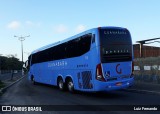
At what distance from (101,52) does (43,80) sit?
11.0m

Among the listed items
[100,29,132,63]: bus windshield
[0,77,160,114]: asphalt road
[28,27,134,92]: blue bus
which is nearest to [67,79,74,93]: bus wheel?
[28,27,134,92]: blue bus

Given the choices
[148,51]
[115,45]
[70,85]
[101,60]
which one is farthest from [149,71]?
[101,60]

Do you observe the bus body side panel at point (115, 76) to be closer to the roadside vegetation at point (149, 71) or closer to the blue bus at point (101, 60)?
the blue bus at point (101, 60)

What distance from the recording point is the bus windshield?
47.3ft

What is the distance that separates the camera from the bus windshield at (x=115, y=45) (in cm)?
1442

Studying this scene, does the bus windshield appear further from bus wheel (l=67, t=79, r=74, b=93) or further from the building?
the building

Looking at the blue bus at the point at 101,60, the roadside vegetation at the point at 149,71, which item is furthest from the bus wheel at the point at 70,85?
the roadside vegetation at the point at 149,71

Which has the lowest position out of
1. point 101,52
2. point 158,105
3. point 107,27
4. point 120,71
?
point 158,105

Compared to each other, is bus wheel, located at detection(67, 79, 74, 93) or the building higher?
the building

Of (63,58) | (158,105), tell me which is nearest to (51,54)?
(63,58)

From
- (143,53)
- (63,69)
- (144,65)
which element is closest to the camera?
(63,69)

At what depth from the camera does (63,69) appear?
18750 mm

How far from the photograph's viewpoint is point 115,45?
48.3 ft

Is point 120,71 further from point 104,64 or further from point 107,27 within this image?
point 107,27
